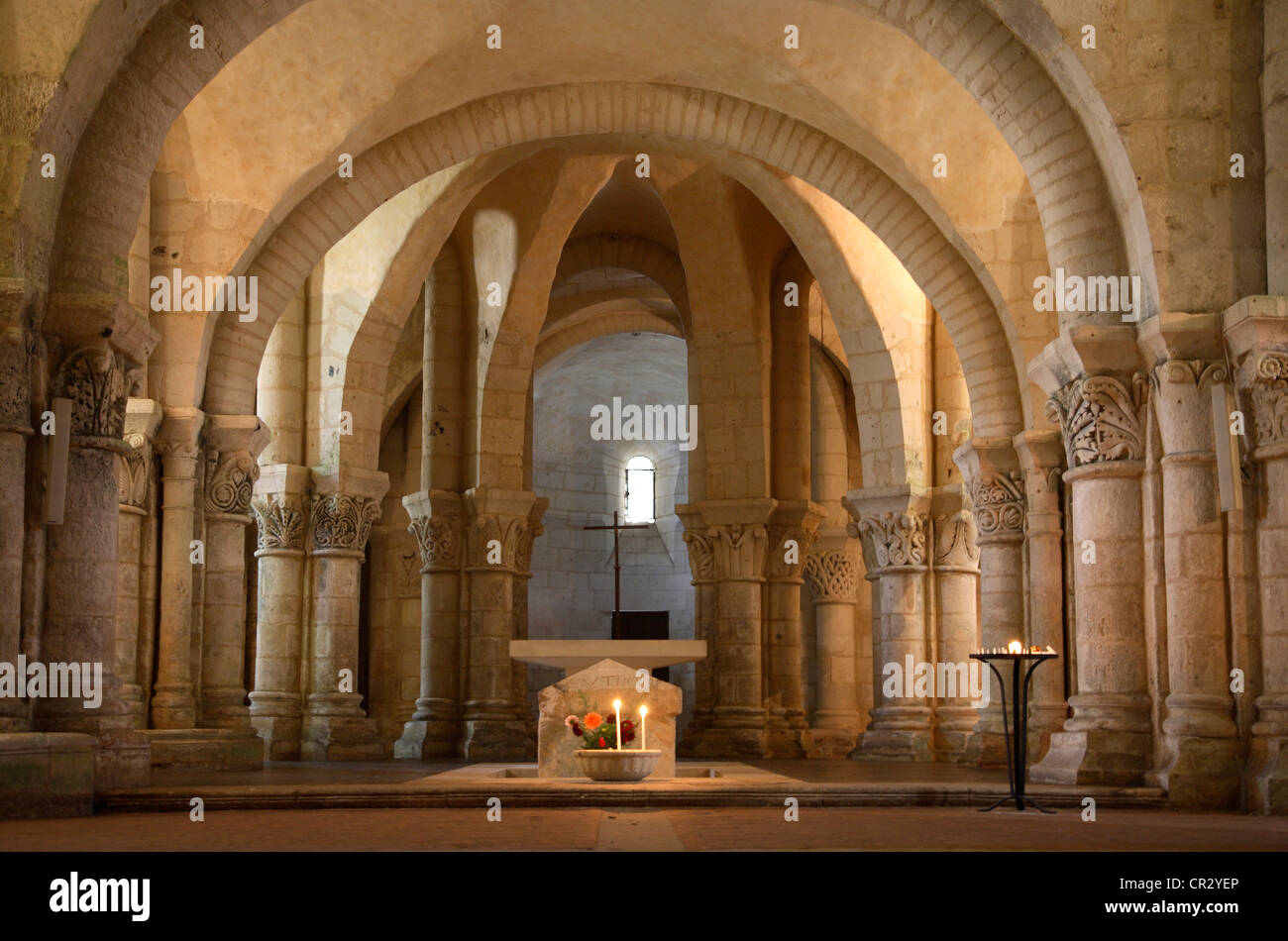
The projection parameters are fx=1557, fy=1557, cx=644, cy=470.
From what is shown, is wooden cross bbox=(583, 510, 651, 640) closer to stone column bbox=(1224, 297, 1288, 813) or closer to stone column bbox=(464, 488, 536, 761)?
Answer: stone column bbox=(464, 488, 536, 761)

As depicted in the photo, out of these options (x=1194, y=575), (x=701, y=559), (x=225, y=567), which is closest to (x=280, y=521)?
(x=225, y=567)

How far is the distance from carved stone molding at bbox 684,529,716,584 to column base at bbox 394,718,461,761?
315cm

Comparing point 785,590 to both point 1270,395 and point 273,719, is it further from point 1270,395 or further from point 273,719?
point 1270,395

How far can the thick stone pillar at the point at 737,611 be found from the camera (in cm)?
1684

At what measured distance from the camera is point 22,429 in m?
8.23

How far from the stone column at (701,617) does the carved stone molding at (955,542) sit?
2799mm

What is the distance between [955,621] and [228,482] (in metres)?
7.23

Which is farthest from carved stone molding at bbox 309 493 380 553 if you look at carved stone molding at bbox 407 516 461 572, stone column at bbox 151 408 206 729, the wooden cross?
the wooden cross

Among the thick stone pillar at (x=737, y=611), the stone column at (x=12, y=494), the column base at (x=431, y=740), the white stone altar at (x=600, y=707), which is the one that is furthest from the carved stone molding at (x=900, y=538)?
the stone column at (x=12, y=494)

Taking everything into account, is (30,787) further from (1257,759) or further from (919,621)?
(919,621)

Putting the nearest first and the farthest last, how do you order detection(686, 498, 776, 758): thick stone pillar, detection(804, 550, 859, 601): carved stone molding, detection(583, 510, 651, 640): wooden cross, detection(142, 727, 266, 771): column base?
detection(142, 727, 266, 771): column base
detection(686, 498, 776, 758): thick stone pillar
detection(804, 550, 859, 601): carved stone molding
detection(583, 510, 651, 640): wooden cross

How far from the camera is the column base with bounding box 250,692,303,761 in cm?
1549

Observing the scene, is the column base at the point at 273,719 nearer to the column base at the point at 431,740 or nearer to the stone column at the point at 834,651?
the column base at the point at 431,740

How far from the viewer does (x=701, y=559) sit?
17578mm
